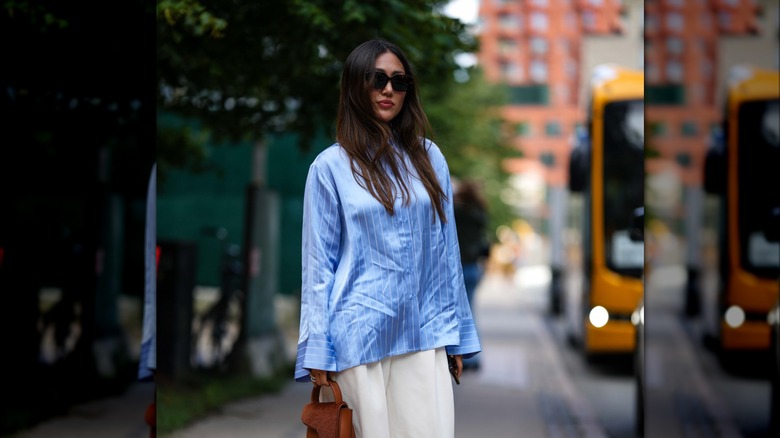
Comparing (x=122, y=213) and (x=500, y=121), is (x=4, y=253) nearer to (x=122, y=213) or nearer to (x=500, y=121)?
(x=122, y=213)

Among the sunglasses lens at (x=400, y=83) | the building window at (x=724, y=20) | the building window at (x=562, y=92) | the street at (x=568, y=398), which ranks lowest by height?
the street at (x=568, y=398)

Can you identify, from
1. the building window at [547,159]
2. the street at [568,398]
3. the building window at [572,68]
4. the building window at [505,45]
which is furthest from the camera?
the building window at [547,159]

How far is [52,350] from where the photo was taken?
7.85 metres

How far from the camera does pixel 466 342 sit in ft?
11.1

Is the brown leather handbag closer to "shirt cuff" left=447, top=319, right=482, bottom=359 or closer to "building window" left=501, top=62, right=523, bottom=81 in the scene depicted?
"shirt cuff" left=447, top=319, right=482, bottom=359

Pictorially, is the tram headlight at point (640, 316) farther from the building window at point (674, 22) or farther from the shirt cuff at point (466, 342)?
the building window at point (674, 22)

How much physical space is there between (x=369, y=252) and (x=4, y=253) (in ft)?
15.0

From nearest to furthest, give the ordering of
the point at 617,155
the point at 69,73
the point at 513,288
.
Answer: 1. the point at 69,73
2. the point at 617,155
3. the point at 513,288

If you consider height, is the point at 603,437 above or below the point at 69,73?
below

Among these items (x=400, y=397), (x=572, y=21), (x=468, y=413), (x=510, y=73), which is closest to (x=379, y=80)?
(x=400, y=397)

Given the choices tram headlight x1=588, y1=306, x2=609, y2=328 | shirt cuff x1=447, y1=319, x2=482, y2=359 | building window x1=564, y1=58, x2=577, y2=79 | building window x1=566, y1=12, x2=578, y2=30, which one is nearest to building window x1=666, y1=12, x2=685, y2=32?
building window x1=566, y1=12, x2=578, y2=30

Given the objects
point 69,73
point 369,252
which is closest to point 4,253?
point 69,73

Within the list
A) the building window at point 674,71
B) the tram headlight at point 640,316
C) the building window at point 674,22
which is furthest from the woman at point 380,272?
the building window at point 674,71

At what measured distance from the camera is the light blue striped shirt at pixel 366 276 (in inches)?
128
